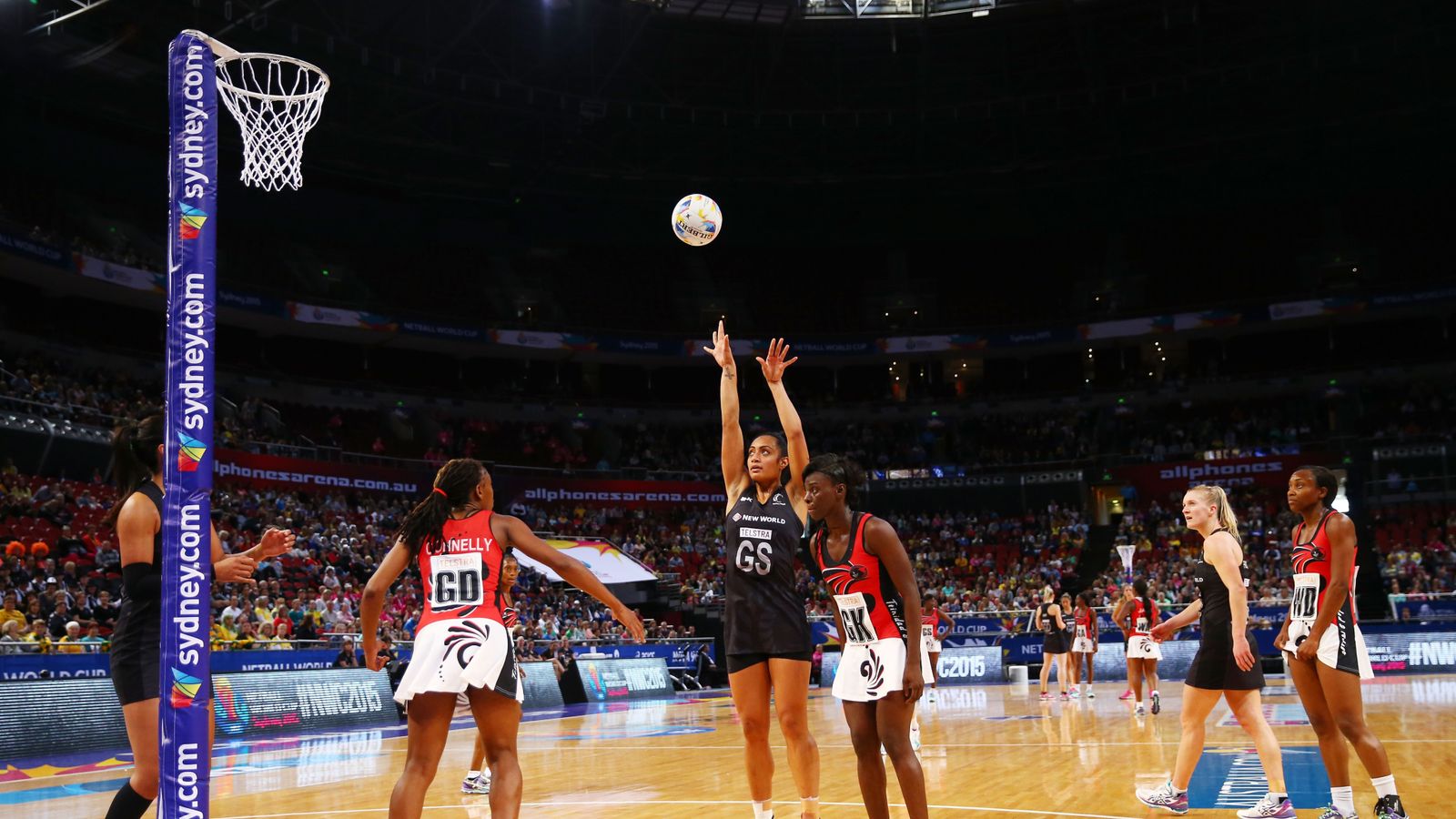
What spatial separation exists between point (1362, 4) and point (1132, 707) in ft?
87.9

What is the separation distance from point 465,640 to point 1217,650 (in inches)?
204

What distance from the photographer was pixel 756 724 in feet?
23.5

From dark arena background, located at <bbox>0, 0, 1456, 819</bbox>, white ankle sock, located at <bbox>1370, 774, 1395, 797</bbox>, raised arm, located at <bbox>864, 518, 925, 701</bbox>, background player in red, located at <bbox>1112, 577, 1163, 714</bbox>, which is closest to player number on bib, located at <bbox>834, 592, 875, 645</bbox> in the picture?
raised arm, located at <bbox>864, 518, 925, 701</bbox>

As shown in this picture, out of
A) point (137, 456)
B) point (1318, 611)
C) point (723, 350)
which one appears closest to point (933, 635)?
point (1318, 611)

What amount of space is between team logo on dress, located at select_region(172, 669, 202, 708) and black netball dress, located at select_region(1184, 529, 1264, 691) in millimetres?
6087

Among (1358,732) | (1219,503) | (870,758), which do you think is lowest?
(1358,732)

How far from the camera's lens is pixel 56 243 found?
33188 mm

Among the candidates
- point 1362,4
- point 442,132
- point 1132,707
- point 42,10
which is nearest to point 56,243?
point 42,10

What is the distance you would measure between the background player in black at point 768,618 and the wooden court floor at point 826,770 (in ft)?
7.21

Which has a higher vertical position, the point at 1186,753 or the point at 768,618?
the point at 768,618

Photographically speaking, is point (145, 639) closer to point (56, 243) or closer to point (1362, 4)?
point (56, 243)

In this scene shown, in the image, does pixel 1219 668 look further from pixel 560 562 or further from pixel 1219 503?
pixel 560 562

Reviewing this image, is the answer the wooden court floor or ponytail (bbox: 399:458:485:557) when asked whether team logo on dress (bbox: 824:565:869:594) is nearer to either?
ponytail (bbox: 399:458:485:557)

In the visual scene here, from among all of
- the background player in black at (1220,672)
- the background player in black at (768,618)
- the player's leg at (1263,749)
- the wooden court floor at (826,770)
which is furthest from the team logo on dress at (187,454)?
the player's leg at (1263,749)
